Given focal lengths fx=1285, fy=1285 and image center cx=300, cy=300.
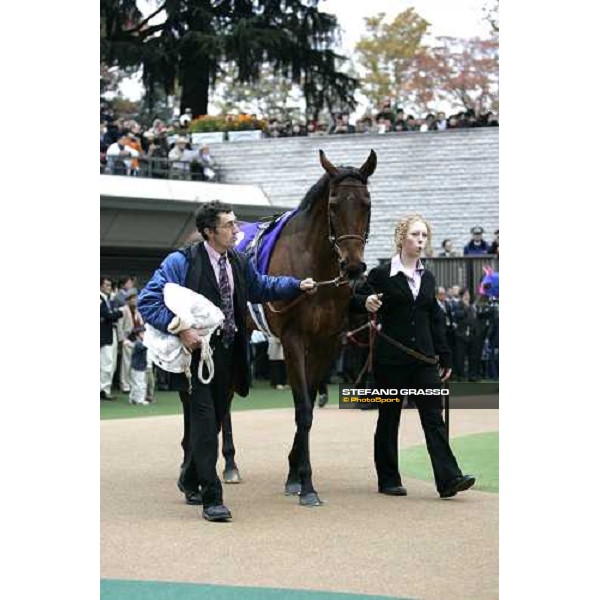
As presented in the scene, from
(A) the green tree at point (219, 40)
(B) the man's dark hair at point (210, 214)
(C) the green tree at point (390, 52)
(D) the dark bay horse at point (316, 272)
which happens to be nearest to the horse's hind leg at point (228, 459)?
(D) the dark bay horse at point (316, 272)

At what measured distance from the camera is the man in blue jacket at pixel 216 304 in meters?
7.79

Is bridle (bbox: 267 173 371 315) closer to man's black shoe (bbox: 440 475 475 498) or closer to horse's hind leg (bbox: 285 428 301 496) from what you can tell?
horse's hind leg (bbox: 285 428 301 496)

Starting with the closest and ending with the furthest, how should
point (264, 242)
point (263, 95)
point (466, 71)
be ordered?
point (264, 242) → point (466, 71) → point (263, 95)

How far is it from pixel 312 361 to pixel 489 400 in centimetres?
974

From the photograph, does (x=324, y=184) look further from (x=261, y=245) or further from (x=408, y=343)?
(x=408, y=343)

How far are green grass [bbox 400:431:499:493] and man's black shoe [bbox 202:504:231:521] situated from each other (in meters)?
2.26

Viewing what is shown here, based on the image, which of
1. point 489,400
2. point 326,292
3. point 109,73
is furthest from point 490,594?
point 109,73

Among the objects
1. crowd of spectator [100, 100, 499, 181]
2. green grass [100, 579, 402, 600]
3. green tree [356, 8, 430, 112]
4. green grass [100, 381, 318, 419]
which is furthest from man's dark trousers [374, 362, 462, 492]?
green tree [356, 8, 430, 112]

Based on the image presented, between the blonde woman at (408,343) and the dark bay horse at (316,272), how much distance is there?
249mm

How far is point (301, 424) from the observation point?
8.83 m

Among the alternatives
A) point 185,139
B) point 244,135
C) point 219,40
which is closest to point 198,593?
point 185,139

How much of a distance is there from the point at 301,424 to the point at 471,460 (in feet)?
9.65
